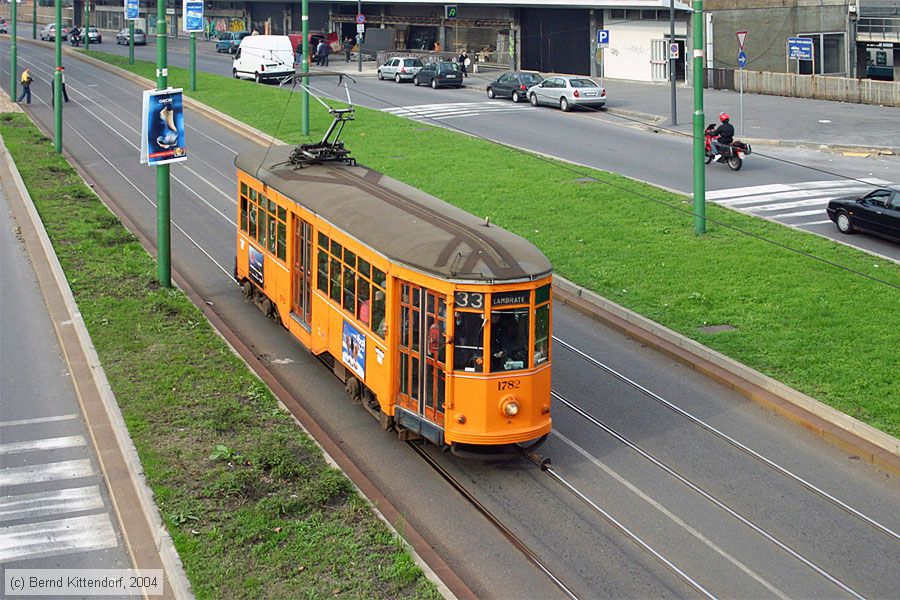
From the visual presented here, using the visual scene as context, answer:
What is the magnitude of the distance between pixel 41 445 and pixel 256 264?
586 centimetres

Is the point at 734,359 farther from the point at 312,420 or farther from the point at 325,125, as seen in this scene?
the point at 325,125

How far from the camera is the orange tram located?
1231 centimetres

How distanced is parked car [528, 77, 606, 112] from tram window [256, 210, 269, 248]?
2565cm

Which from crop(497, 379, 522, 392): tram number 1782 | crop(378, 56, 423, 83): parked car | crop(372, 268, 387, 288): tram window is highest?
crop(378, 56, 423, 83): parked car

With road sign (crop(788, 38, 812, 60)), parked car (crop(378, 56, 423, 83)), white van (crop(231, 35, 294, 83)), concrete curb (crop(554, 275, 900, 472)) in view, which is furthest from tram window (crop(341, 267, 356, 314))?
parked car (crop(378, 56, 423, 83))

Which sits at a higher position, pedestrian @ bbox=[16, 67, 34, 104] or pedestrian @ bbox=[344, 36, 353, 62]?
pedestrian @ bbox=[344, 36, 353, 62]

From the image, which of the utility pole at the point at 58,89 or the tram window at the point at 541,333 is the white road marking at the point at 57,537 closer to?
the tram window at the point at 541,333

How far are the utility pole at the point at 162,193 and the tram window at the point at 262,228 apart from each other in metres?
2.42

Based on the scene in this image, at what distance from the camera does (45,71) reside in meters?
59.4

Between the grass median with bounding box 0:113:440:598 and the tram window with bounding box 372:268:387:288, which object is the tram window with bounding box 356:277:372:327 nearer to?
the tram window with bounding box 372:268:387:288

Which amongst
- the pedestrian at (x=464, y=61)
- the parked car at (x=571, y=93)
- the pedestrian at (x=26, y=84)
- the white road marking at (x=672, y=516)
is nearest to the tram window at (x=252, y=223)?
the white road marking at (x=672, y=516)

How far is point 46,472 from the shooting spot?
506 inches

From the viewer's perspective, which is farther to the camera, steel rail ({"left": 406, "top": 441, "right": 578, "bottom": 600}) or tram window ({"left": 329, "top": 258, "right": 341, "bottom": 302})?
tram window ({"left": 329, "top": 258, "right": 341, "bottom": 302})

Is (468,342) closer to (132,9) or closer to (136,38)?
(132,9)
